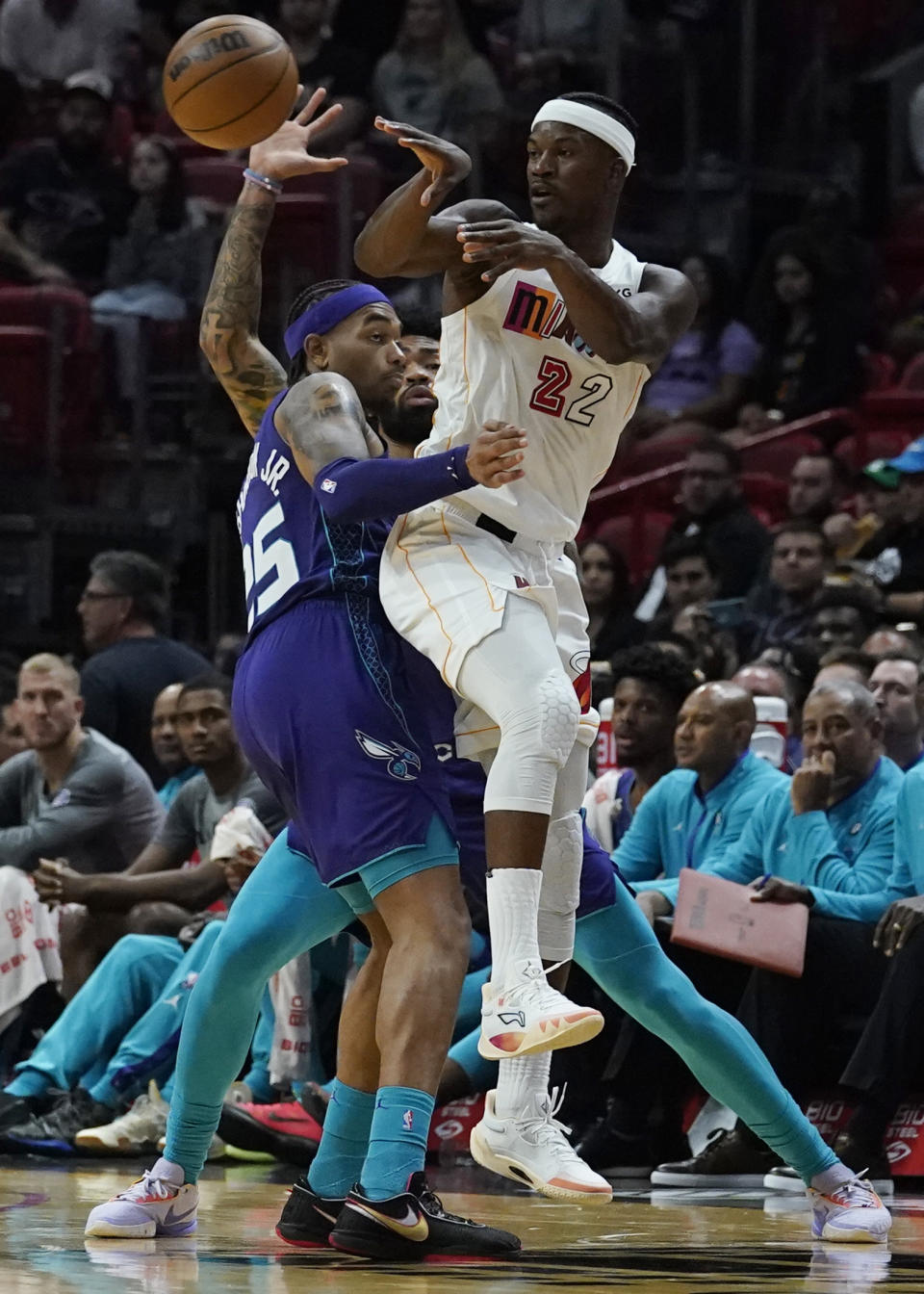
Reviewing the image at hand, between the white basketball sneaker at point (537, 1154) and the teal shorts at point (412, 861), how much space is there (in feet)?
1.63

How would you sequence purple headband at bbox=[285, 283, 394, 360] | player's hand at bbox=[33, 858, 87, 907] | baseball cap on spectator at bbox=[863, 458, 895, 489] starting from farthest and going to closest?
baseball cap on spectator at bbox=[863, 458, 895, 489] < player's hand at bbox=[33, 858, 87, 907] < purple headband at bbox=[285, 283, 394, 360]

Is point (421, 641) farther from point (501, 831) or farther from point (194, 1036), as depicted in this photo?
point (194, 1036)

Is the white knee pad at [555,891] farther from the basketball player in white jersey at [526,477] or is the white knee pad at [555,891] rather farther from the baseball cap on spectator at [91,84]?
the baseball cap on spectator at [91,84]

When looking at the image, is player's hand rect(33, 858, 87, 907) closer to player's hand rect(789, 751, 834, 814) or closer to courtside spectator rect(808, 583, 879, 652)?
player's hand rect(789, 751, 834, 814)

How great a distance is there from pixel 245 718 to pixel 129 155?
36.6 ft

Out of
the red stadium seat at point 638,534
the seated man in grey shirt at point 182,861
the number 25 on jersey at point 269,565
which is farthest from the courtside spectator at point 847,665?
the red stadium seat at point 638,534

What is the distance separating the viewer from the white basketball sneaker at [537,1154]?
165 inches

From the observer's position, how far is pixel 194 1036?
15.1 feet

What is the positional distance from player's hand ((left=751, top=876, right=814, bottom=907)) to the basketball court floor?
2.86ft

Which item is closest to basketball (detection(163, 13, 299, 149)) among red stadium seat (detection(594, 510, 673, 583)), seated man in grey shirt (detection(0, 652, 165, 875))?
seated man in grey shirt (detection(0, 652, 165, 875))

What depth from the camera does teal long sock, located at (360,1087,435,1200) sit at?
413cm

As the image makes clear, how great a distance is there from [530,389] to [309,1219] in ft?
5.90

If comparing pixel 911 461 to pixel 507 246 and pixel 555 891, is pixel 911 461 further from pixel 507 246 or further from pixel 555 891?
pixel 507 246

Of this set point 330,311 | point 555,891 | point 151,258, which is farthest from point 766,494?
point 555,891
